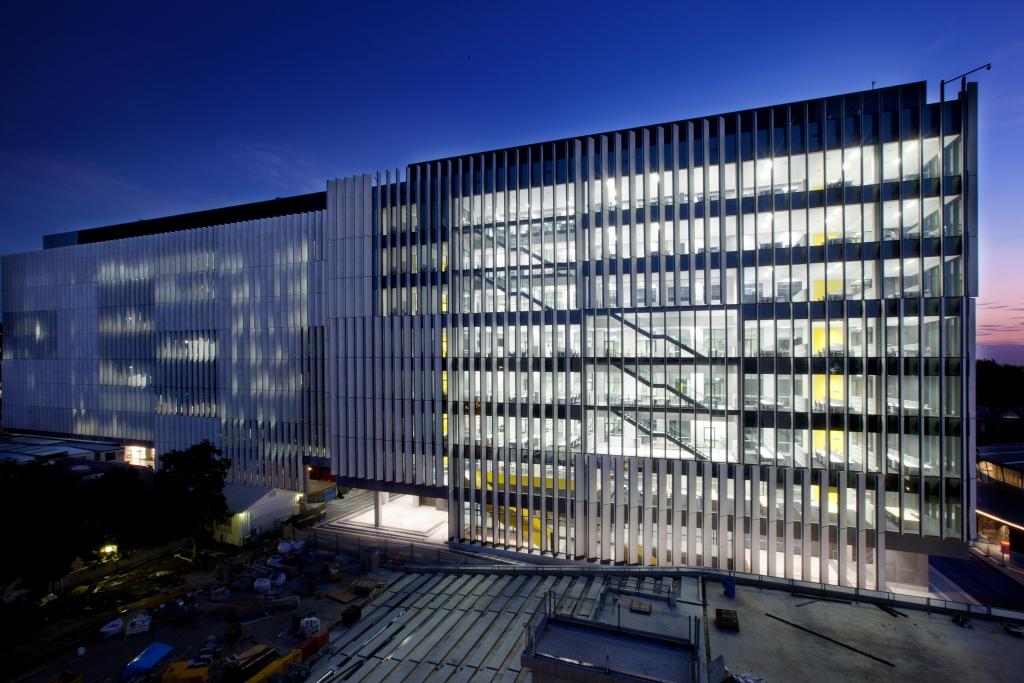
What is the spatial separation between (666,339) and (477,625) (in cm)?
2153

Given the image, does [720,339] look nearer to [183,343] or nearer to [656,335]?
[656,335]

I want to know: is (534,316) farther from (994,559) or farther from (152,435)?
(152,435)

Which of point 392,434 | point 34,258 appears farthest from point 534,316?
point 34,258

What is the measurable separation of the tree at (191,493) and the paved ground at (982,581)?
54833 mm

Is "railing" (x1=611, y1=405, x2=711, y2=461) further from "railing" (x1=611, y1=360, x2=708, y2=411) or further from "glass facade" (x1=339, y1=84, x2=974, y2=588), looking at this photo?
"railing" (x1=611, y1=360, x2=708, y2=411)

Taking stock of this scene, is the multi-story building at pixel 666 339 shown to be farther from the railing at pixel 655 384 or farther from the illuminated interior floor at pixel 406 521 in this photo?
the illuminated interior floor at pixel 406 521

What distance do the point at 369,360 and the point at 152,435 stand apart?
34.4 meters

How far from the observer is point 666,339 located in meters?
31.9

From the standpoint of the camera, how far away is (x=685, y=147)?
104 ft

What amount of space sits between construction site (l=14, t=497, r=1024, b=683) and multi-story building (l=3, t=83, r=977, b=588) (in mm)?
7378

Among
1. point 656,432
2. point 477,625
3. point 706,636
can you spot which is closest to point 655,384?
point 656,432

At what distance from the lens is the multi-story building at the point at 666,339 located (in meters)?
27.7

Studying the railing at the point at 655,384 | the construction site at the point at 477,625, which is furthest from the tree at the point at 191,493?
the railing at the point at 655,384

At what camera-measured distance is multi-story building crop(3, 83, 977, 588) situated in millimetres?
27734
